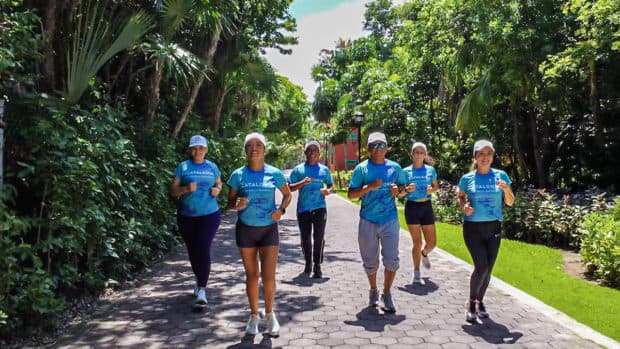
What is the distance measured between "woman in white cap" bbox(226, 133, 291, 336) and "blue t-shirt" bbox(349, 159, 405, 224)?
1.01 metres

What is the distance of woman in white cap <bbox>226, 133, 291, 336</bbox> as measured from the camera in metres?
4.53

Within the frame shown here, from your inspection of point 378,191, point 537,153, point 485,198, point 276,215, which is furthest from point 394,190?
point 537,153

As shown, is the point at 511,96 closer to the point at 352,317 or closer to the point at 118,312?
the point at 352,317

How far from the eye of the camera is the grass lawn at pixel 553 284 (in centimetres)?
521

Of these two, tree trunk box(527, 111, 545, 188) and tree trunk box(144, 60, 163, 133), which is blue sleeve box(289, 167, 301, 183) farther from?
tree trunk box(527, 111, 545, 188)

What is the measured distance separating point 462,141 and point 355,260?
1228 cm

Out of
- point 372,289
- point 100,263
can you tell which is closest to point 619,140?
point 372,289

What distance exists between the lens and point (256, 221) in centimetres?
452

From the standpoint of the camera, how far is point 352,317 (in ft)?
17.1

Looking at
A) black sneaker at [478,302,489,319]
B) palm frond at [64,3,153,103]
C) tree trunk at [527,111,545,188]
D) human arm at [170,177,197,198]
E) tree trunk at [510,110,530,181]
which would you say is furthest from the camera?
tree trunk at [510,110,530,181]

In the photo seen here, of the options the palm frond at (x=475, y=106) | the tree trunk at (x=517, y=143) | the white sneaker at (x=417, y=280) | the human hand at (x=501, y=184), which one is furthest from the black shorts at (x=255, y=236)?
the tree trunk at (x=517, y=143)

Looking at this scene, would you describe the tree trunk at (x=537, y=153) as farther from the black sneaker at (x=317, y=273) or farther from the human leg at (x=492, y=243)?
the human leg at (x=492, y=243)

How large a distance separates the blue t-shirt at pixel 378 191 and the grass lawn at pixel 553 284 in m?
2.16

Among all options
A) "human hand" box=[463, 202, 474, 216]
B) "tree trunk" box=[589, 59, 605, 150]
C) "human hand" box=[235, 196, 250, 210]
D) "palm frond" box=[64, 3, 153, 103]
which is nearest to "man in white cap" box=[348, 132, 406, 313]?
"human hand" box=[463, 202, 474, 216]
